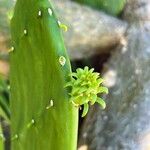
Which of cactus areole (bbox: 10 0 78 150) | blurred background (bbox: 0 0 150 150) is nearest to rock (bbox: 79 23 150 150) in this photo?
blurred background (bbox: 0 0 150 150)

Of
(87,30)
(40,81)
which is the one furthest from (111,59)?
(40,81)

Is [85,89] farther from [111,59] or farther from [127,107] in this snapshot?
[111,59]

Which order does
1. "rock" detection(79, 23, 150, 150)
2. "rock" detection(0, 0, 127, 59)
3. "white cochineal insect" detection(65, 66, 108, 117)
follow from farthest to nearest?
"rock" detection(0, 0, 127, 59) < "rock" detection(79, 23, 150, 150) < "white cochineal insect" detection(65, 66, 108, 117)

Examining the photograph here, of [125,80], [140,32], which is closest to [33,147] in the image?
[125,80]

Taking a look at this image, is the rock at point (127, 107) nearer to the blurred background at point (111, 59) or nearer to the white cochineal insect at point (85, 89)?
the blurred background at point (111, 59)

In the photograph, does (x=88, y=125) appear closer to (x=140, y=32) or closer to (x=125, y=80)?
(x=125, y=80)

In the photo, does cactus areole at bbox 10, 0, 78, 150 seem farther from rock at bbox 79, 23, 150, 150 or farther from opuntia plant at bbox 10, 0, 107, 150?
rock at bbox 79, 23, 150, 150

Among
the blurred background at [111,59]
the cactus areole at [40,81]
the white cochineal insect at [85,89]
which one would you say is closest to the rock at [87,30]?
the blurred background at [111,59]
